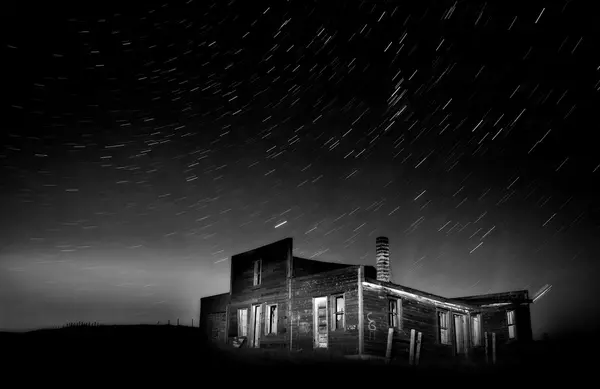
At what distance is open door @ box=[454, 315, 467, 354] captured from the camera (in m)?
24.5

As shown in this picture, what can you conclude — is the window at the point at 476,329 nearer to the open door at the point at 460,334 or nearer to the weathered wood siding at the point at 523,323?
the open door at the point at 460,334

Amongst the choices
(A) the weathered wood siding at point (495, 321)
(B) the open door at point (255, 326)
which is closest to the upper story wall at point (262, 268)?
(B) the open door at point (255, 326)

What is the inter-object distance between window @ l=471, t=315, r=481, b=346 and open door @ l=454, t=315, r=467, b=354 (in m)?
1.42

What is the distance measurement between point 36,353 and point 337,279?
42.1ft

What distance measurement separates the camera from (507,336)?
87.5 ft

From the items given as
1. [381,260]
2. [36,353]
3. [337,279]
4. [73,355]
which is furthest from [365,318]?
[36,353]

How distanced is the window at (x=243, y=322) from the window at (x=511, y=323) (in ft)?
50.1

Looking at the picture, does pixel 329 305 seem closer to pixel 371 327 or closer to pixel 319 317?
pixel 319 317

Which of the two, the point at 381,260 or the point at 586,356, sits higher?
the point at 381,260

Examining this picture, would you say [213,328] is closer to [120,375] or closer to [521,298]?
[120,375]

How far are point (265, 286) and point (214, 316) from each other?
7.43 meters

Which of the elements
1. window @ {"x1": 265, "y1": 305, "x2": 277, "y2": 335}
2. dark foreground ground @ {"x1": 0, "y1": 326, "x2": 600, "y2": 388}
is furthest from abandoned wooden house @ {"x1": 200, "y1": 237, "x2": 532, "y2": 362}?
dark foreground ground @ {"x1": 0, "y1": 326, "x2": 600, "y2": 388}

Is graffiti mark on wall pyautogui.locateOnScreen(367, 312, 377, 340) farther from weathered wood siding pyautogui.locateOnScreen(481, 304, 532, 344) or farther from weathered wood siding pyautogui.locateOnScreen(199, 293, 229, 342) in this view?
weathered wood siding pyautogui.locateOnScreen(199, 293, 229, 342)

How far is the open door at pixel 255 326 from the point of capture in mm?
24281
